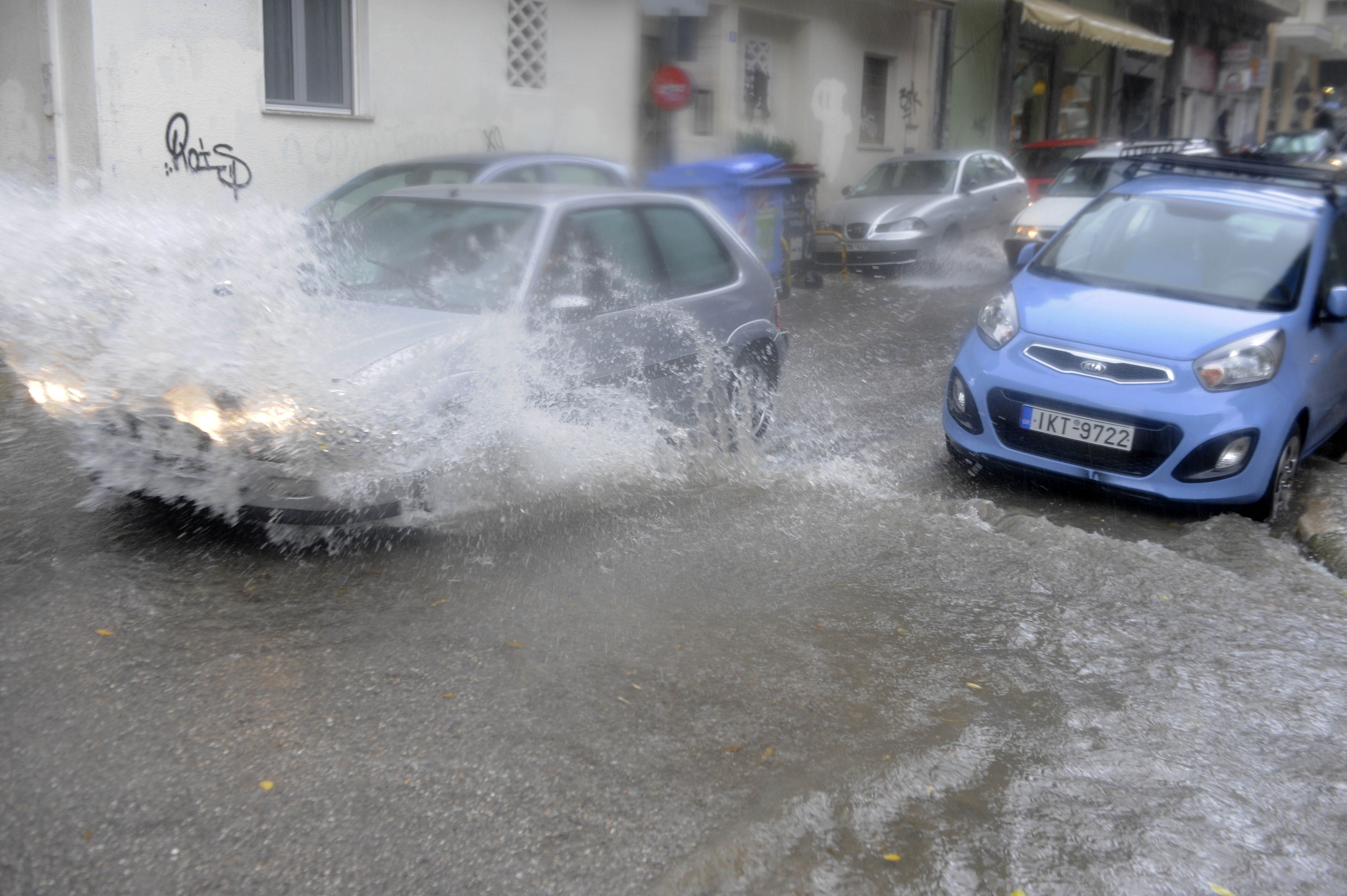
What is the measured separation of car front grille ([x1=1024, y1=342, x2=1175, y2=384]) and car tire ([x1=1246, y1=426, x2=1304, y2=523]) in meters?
0.65

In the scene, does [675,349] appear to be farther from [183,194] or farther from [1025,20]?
[1025,20]

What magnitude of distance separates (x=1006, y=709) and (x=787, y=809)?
96 cm

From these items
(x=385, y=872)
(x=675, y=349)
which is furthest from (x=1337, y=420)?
(x=385, y=872)

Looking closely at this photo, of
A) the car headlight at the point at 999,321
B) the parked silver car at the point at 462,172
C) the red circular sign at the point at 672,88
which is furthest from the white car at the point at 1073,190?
the car headlight at the point at 999,321

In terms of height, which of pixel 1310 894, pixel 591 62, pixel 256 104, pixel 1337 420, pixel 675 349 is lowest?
pixel 1310 894

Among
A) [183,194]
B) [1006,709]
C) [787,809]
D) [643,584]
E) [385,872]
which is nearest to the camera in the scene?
[385,872]

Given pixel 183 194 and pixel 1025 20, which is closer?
pixel 183 194

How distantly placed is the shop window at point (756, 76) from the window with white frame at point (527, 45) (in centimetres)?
436

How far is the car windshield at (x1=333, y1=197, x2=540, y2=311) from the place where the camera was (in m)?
4.71

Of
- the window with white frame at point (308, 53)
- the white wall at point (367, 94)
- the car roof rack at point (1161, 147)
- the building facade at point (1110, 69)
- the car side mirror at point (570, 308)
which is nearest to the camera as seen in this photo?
the car side mirror at point (570, 308)

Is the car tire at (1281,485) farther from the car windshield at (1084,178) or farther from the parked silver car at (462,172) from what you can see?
the car windshield at (1084,178)

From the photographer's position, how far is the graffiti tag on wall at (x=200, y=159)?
31.3 ft

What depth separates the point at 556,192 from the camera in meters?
5.23

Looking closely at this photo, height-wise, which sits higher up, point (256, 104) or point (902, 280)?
point (256, 104)
